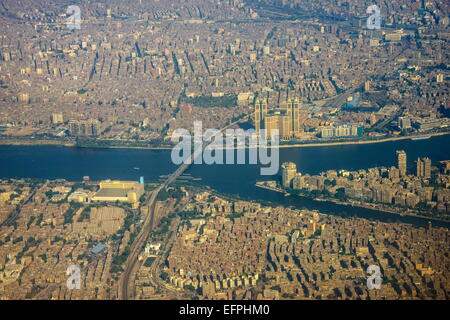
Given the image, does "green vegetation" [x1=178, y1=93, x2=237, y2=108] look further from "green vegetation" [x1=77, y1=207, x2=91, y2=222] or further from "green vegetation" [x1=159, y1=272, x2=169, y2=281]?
"green vegetation" [x1=159, y1=272, x2=169, y2=281]

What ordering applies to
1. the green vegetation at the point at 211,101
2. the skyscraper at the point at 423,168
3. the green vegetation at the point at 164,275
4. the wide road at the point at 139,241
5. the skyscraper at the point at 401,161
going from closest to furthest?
the wide road at the point at 139,241 < the green vegetation at the point at 164,275 < the skyscraper at the point at 423,168 < the skyscraper at the point at 401,161 < the green vegetation at the point at 211,101

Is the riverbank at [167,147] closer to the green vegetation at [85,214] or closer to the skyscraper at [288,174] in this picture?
the skyscraper at [288,174]

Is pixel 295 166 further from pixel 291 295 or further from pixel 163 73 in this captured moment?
pixel 163 73

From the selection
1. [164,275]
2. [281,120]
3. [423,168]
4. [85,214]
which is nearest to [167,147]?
[281,120]

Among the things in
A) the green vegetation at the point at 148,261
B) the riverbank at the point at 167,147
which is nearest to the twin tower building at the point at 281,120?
the riverbank at the point at 167,147

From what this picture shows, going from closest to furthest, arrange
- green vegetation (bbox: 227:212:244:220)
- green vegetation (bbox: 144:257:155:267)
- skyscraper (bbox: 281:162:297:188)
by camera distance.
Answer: green vegetation (bbox: 144:257:155:267)
green vegetation (bbox: 227:212:244:220)
skyscraper (bbox: 281:162:297:188)

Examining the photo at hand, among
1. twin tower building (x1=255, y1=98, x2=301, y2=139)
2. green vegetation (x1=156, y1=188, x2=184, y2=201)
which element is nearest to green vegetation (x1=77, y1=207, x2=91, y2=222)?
green vegetation (x1=156, y1=188, x2=184, y2=201)

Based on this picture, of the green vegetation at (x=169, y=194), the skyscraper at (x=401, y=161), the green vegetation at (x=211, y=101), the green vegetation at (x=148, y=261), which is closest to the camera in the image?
the green vegetation at (x=148, y=261)

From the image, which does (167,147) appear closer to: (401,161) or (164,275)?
(401,161)

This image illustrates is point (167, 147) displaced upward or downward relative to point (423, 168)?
upward
